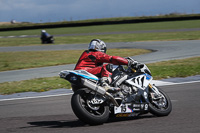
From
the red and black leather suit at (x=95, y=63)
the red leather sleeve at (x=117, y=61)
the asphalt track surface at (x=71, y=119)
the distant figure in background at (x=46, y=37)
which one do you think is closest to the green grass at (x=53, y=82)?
the asphalt track surface at (x=71, y=119)

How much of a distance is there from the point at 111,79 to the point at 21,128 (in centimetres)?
171

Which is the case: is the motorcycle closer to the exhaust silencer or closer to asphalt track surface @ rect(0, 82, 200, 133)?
the exhaust silencer

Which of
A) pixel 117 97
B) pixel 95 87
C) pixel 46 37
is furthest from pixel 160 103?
pixel 46 37

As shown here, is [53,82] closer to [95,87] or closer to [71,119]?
[71,119]

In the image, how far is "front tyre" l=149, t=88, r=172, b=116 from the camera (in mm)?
6355

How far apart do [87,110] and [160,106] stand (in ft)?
4.97

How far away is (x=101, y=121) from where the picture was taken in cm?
568

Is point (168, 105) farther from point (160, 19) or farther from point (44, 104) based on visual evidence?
point (160, 19)

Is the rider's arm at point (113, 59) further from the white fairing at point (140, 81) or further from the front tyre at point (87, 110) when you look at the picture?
the front tyre at point (87, 110)

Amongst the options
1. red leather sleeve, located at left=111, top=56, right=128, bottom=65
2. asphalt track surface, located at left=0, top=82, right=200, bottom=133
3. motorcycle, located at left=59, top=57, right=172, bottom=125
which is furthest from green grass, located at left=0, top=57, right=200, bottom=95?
red leather sleeve, located at left=111, top=56, right=128, bottom=65

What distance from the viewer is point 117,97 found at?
6066 millimetres

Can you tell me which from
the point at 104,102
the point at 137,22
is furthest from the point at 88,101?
the point at 137,22

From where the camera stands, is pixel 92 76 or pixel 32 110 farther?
pixel 32 110

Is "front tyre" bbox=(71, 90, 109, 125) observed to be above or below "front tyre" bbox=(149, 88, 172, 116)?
above
